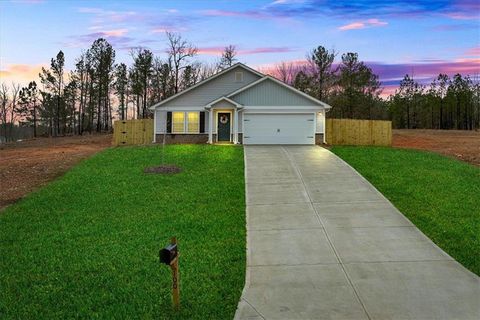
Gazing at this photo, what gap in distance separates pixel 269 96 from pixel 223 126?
Result: 148 inches

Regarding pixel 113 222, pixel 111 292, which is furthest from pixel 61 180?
pixel 111 292

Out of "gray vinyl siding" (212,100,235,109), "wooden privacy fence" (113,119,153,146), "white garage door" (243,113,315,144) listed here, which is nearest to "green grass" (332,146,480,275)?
"white garage door" (243,113,315,144)

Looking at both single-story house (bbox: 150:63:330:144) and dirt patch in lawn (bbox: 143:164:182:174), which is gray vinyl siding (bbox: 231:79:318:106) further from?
dirt patch in lawn (bbox: 143:164:182:174)

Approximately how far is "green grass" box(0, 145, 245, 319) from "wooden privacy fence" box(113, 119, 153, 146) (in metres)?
14.4

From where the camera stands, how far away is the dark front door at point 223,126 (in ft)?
92.4

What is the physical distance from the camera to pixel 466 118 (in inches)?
2936

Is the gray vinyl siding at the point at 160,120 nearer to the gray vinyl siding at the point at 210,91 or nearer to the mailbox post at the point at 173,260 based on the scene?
the gray vinyl siding at the point at 210,91

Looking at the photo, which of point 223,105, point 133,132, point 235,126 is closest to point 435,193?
point 235,126

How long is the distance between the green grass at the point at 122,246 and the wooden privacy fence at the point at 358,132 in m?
15.4

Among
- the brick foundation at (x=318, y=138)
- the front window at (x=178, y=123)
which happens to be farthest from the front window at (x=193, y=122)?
the brick foundation at (x=318, y=138)

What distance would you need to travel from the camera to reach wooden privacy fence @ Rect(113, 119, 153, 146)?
30.7 meters

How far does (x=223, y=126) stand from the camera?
1113 inches

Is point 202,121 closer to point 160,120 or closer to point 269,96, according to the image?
point 160,120

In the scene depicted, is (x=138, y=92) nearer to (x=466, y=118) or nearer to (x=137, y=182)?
(x=137, y=182)
